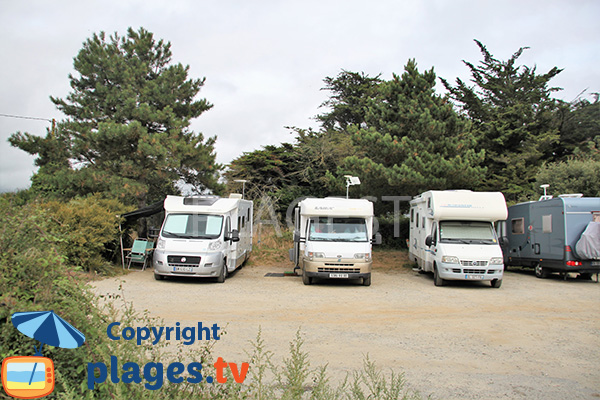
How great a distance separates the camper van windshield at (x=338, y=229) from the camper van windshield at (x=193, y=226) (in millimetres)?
2968

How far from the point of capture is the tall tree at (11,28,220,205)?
60.9ft

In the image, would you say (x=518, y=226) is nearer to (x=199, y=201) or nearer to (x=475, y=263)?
(x=475, y=263)

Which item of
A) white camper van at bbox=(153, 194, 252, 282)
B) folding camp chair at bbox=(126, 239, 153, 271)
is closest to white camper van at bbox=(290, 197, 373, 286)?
white camper van at bbox=(153, 194, 252, 282)

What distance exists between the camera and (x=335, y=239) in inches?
554

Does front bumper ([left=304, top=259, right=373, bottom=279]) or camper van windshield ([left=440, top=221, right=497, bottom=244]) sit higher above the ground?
camper van windshield ([left=440, top=221, right=497, bottom=244])

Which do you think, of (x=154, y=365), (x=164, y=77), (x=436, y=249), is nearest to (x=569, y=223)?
(x=436, y=249)

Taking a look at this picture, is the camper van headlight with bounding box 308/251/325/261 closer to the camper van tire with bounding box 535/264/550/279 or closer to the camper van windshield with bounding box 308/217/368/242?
the camper van windshield with bounding box 308/217/368/242

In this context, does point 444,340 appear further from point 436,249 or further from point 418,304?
point 436,249

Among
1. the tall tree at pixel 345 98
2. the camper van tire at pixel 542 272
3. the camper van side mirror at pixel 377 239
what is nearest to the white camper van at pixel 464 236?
the camper van side mirror at pixel 377 239

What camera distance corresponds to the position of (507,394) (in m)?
5.02

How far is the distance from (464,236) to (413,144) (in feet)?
19.1

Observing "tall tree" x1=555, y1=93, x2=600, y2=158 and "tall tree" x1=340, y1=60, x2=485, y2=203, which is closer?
"tall tree" x1=340, y1=60, x2=485, y2=203

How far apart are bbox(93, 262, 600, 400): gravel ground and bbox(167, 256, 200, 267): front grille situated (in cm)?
60

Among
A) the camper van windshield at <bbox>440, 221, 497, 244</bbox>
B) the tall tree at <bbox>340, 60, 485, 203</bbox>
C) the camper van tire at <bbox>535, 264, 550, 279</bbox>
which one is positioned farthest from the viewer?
the tall tree at <bbox>340, 60, 485, 203</bbox>
